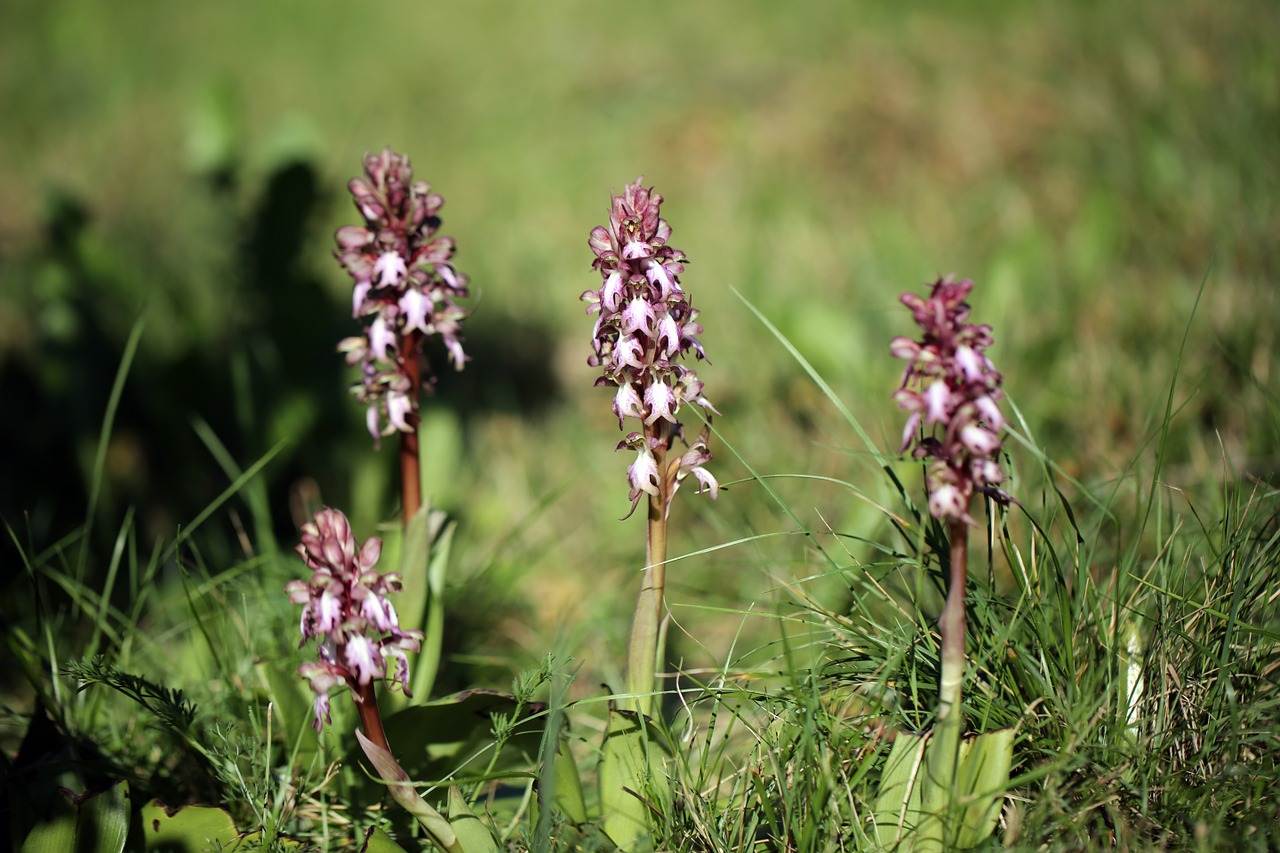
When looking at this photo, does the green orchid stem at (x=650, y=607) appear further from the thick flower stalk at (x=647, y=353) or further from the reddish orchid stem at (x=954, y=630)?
the reddish orchid stem at (x=954, y=630)

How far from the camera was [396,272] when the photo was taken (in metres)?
1.78

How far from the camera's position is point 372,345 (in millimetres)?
1831

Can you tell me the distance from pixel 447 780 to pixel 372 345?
777 millimetres

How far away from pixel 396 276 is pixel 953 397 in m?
0.98

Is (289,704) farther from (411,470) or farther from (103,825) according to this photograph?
(411,470)

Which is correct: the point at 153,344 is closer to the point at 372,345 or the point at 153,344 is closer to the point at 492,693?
the point at 372,345

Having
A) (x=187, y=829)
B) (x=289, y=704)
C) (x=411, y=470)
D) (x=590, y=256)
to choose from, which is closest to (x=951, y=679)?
(x=411, y=470)

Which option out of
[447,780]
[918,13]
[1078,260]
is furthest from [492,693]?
[918,13]

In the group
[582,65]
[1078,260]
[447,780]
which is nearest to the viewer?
[447,780]

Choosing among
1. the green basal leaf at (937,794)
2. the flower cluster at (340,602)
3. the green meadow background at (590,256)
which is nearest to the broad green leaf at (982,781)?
the green basal leaf at (937,794)

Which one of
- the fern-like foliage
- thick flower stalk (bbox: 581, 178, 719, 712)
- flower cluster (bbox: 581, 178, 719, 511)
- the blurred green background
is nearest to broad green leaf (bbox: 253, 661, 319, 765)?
the fern-like foliage

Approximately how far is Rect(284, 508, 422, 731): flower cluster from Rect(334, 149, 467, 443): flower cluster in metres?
0.40

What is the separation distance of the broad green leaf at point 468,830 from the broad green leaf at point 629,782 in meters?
0.21

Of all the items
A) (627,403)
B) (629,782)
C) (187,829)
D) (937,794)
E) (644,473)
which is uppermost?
(627,403)
